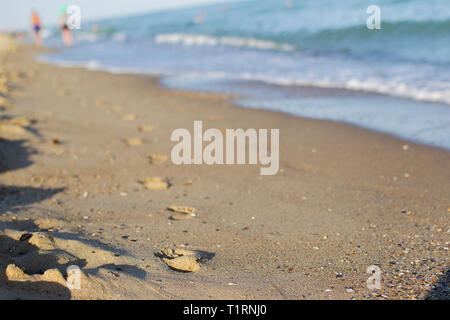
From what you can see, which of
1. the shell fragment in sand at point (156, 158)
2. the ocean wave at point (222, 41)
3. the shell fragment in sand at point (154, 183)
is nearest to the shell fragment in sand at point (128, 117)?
the shell fragment in sand at point (156, 158)

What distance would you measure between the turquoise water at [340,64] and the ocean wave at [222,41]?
2.1 inches

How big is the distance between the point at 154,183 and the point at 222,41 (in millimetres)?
14434

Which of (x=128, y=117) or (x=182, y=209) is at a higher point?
(x=128, y=117)

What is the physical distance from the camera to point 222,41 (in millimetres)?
17047

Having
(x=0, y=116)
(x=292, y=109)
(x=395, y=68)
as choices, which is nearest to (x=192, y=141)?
(x=292, y=109)

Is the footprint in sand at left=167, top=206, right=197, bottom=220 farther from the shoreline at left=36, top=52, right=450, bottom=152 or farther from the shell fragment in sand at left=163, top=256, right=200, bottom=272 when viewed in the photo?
the shoreline at left=36, top=52, right=450, bottom=152

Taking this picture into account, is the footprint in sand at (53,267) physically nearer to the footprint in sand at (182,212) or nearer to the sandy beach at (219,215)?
the sandy beach at (219,215)

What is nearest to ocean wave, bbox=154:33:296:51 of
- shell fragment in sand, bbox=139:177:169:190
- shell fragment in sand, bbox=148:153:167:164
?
shell fragment in sand, bbox=148:153:167:164

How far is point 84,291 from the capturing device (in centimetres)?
181

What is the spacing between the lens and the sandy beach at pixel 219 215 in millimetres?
1995

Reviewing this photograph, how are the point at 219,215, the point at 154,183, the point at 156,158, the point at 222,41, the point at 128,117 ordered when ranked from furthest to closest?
the point at 222,41
the point at 128,117
the point at 156,158
the point at 154,183
the point at 219,215
